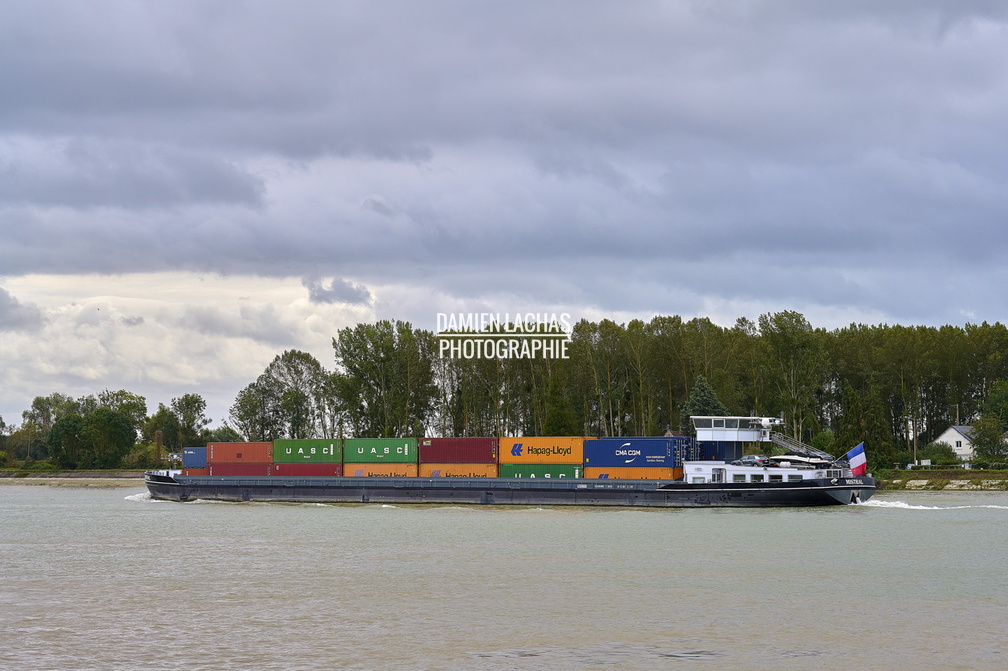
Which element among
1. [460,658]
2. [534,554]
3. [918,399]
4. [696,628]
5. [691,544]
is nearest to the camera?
[460,658]

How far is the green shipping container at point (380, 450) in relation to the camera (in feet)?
273

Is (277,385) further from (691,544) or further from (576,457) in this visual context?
(691,544)

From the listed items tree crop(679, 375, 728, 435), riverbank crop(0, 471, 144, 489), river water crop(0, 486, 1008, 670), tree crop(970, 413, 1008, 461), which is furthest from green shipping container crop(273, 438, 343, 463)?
tree crop(970, 413, 1008, 461)

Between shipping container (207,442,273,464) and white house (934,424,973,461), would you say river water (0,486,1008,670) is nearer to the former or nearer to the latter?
shipping container (207,442,273,464)

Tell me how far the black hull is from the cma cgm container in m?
2.96

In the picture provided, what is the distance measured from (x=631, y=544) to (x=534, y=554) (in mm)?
5913

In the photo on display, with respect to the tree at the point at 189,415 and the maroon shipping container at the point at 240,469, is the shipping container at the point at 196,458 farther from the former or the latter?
the tree at the point at 189,415

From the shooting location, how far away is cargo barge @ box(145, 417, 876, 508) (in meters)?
69.4

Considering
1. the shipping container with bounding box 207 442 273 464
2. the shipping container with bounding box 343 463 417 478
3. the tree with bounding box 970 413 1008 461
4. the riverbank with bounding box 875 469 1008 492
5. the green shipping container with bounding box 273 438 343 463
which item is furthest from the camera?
the tree with bounding box 970 413 1008 461

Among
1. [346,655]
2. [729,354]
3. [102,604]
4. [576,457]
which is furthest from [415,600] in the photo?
[729,354]

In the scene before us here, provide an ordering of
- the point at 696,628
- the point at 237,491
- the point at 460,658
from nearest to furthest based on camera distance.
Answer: the point at 460,658 < the point at 696,628 < the point at 237,491

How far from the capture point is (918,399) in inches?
4779

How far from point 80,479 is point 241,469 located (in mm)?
68052

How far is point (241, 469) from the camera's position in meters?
89.0
